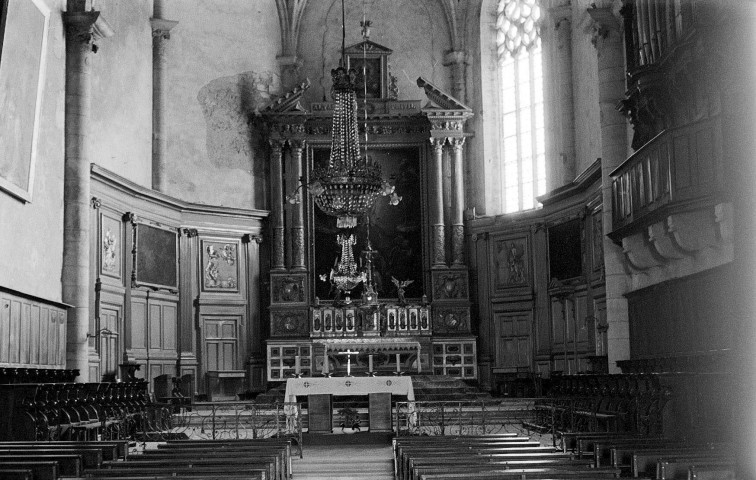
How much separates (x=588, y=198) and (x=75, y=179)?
9.93 m

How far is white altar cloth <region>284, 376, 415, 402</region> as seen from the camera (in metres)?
16.4

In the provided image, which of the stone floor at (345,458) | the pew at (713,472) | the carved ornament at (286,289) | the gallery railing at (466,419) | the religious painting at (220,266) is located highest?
the religious painting at (220,266)

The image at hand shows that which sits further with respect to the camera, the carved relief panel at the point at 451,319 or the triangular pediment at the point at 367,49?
the triangular pediment at the point at 367,49

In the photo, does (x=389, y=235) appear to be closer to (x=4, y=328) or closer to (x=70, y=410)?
(x=4, y=328)

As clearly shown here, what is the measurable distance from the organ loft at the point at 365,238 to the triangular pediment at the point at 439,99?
6 cm

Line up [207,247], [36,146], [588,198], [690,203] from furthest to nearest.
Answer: [207,247] → [588,198] → [36,146] → [690,203]

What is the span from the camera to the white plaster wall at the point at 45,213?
1627 cm

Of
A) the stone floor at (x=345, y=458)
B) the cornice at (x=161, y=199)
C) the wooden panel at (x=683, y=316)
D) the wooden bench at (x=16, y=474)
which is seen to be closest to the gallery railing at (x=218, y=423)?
the stone floor at (x=345, y=458)

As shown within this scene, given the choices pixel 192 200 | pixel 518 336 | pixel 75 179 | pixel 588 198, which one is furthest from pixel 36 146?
pixel 518 336

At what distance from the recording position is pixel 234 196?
26.1 meters

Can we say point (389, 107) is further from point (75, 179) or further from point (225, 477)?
point (225, 477)

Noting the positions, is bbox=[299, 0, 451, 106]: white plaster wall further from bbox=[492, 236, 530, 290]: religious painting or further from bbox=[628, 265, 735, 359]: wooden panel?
bbox=[628, 265, 735, 359]: wooden panel

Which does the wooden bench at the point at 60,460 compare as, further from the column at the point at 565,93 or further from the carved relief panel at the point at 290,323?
the carved relief panel at the point at 290,323

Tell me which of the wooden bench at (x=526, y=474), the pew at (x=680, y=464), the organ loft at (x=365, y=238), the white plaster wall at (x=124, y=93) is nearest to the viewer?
the wooden bench at (x=526, y=474)
